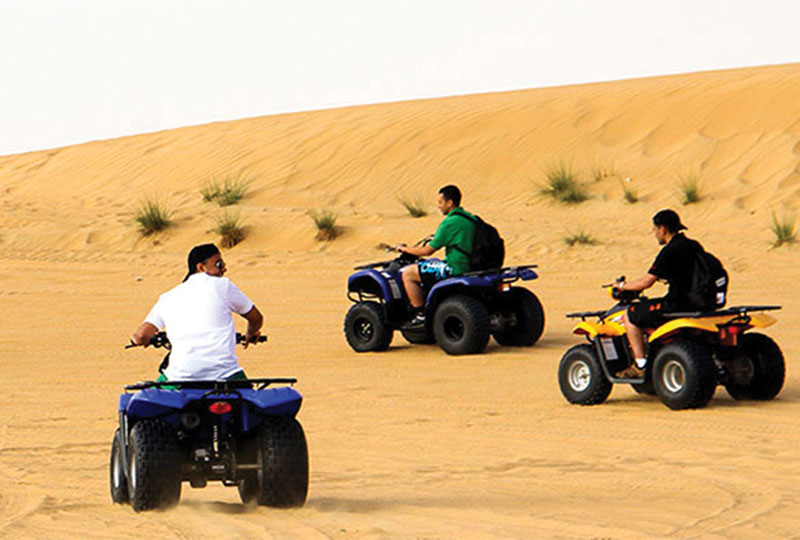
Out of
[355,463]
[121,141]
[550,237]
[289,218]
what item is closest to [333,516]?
[355,463]

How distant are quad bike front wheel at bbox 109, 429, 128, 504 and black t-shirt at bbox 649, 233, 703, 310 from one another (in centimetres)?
455

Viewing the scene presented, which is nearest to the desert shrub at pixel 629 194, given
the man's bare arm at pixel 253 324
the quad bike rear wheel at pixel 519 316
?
the quad bike rear wheel at pixel 519 316

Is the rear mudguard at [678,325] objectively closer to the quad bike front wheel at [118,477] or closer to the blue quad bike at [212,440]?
the blue quad bike at [212,440]

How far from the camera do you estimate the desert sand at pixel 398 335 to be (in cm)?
709

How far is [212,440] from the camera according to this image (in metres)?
6.79

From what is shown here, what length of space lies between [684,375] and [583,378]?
3.28 ft

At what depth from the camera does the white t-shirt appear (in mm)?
6965

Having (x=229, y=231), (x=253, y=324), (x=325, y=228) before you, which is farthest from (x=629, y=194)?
(x=253, y=324)

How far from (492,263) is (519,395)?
287 centimetres

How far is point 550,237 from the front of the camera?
930 inches

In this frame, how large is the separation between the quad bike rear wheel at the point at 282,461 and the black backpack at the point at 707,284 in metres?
4.46

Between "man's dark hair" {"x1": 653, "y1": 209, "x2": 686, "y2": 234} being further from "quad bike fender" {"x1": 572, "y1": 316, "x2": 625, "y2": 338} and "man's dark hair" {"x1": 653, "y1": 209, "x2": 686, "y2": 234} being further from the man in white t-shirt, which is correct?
the man in white t-shirt

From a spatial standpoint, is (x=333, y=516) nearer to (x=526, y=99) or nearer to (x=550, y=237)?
(x=550, y=237)

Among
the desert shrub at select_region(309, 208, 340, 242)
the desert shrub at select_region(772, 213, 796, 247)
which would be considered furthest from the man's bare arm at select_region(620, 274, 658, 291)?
the desert shrub at select_region(309, 208, 340, 242)
